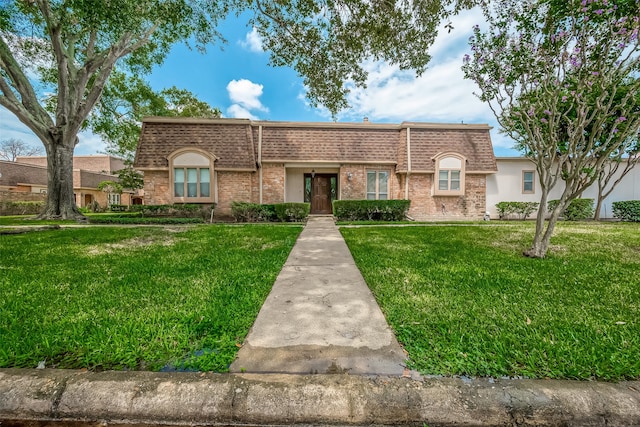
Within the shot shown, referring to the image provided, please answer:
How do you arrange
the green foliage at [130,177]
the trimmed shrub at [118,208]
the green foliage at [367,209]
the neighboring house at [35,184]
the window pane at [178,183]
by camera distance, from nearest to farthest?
the green foliage at [367,209] → the window pane at [178,183] → the green foliage at [130,177] → the neighboring house at [35,184] → the trimmed shrub at [118,208]

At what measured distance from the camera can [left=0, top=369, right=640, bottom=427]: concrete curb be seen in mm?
1396

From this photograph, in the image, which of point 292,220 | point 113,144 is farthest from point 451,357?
point 113,144

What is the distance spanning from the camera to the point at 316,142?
13305 mm

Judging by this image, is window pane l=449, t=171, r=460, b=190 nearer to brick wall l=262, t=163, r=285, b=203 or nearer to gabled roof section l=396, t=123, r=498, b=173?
gabled roof section l=396, t=123, r=498, b=173

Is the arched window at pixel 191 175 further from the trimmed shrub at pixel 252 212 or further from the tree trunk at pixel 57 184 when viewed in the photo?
the tree trunk at pixel 57 184

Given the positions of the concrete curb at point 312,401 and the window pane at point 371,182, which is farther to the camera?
the window pane at point 371,182

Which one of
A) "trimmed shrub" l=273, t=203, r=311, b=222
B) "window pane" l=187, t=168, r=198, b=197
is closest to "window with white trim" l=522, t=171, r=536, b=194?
"trimmed shrub" l=273, t=203, r=311, b=222

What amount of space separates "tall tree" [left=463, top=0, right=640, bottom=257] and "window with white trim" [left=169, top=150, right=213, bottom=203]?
10861 millimetres

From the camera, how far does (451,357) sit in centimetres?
179

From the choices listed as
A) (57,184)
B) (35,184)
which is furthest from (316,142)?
(35,184)

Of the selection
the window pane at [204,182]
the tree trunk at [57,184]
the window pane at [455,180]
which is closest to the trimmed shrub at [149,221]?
the tree trunk at [57,184]

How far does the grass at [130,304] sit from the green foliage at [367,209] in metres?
6.80

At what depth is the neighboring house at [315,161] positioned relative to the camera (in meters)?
12.1

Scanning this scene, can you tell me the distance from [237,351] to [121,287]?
2.17 metres
